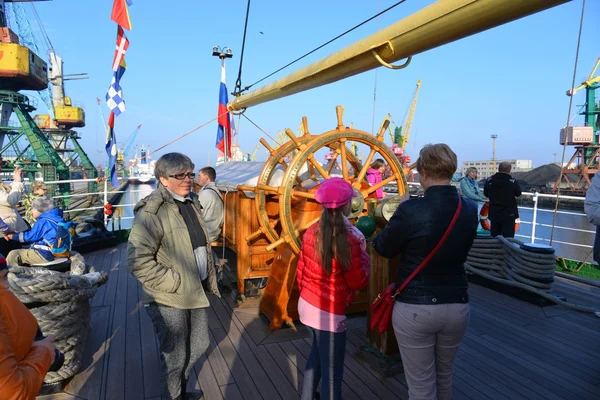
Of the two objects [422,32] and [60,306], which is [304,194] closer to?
[422,32]

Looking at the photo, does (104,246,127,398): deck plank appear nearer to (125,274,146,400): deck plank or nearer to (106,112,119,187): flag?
(125,274,146,400): deck plank

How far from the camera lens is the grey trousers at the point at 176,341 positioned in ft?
5.96

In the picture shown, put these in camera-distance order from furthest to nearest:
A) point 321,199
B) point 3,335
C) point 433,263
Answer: point 321,199 → point 433,263 → point 3,335

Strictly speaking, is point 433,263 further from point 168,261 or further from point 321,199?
point 168,261

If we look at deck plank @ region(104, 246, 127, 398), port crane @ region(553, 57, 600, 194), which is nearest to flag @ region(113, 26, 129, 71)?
deck plank @ region(104, 246, 127, 398)

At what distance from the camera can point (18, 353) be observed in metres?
1.00

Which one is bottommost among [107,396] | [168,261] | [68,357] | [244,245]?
[107,396]

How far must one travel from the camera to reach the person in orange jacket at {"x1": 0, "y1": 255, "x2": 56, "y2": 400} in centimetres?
91

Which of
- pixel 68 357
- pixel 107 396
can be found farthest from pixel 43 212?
pixel 107 396

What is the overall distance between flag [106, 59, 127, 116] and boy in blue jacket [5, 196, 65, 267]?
119 inches

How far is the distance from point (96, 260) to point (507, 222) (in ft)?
17.0

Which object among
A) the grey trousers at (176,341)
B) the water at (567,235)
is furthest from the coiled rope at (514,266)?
the water at (567,235)

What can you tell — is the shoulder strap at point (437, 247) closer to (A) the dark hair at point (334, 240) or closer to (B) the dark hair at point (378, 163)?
(A) the dark hair at point (334, 240)

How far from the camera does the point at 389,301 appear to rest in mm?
1591
